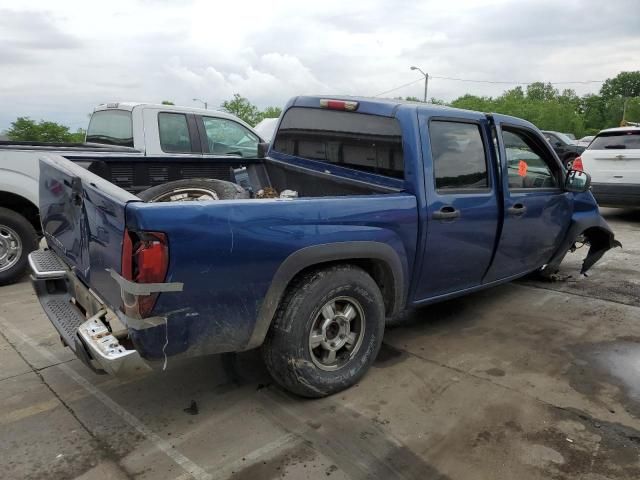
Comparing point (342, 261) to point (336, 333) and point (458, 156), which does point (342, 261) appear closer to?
point (336, 333)

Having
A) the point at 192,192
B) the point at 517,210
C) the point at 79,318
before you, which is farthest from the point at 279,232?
the point at 517,210

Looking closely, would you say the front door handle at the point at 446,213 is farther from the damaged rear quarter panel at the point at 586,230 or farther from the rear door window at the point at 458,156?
the damaged rear quarter panel at the point at 586,230

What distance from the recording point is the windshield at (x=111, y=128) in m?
7.04

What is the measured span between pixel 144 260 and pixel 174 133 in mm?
5068

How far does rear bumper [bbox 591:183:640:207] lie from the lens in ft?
29.7

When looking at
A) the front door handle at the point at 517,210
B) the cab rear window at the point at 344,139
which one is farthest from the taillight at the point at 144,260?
the front door handle at the point at 517,210

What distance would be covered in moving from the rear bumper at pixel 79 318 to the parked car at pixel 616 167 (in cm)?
879

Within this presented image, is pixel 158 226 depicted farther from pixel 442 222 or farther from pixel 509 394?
pixel 509 394

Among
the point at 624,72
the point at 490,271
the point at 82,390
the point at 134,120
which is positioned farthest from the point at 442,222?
the point at 624,72

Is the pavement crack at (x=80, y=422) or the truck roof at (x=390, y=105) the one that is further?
the truck roof at (x=390, y=105)

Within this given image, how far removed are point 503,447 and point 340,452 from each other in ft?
2.92

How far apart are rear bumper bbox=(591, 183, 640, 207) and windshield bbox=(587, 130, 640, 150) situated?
70 cm

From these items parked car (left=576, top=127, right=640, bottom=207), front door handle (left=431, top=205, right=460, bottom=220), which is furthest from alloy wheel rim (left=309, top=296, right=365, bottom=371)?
parked car (left=576, top=127, right=640, bottom=207)

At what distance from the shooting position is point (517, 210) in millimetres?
4344
